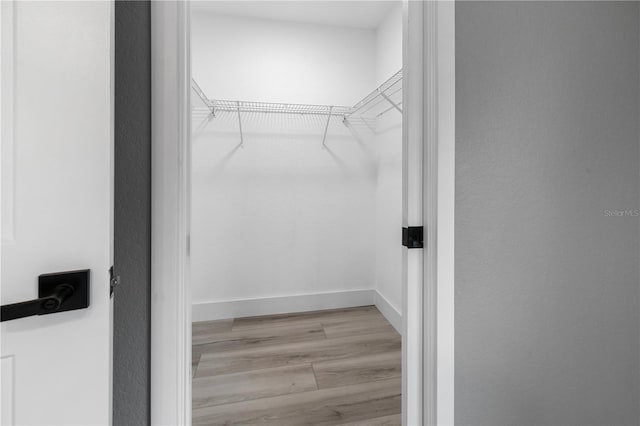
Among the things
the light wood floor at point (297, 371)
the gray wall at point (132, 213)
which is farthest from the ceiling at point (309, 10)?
the light wood floor at point (297, 371)

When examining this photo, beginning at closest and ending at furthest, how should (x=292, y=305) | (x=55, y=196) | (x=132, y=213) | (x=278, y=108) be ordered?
(x=55, y=196)
(x=132, y=213)
(x=278, y=108)
(x=292, y=305)

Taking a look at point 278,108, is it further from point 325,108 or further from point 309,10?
point 309,10

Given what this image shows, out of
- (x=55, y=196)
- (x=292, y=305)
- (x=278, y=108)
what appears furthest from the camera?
(x=292, y=305)

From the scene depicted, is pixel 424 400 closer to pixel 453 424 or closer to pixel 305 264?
pixel 453 424

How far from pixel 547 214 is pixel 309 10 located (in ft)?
7.11

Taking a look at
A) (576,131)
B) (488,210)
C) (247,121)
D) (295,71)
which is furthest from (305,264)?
(576,131)

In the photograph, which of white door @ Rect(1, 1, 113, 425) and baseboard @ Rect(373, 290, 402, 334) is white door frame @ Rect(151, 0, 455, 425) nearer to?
white door @ Rect(1, 1, 113, 425)

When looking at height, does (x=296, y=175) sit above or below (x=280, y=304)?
above

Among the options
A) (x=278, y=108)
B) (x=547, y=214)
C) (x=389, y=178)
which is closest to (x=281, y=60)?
(x=278, y=108)

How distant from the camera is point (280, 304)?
2502 mm

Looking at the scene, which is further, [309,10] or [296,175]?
[296,175]

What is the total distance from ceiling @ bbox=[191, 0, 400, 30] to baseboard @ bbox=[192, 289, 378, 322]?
2.24 metres

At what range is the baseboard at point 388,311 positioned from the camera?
7.18ft

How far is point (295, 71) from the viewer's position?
2445 mm
